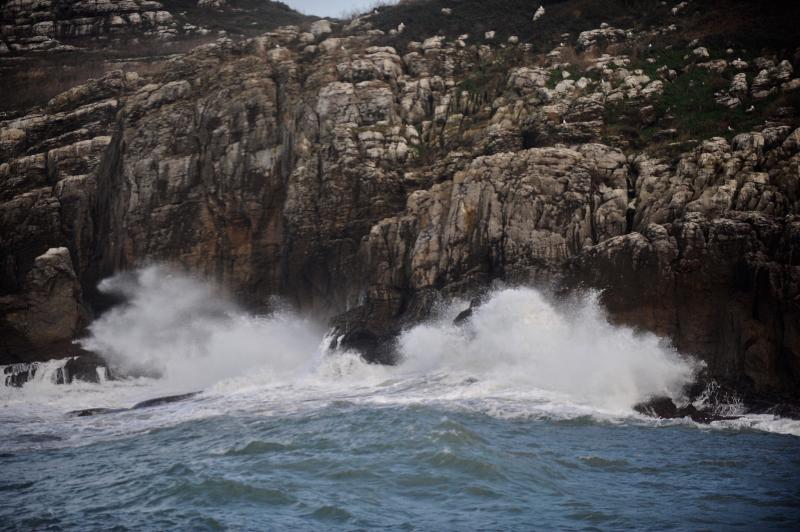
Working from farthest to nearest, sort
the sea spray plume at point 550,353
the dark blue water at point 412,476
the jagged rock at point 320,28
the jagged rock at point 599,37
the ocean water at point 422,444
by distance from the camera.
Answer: the jagged rock at point 320,28, the jagged rock at point 599,37, the sea spray plume at point 550,353, the ocean water at point 422,444, the dark blue water at point 412,476

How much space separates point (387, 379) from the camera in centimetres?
3384

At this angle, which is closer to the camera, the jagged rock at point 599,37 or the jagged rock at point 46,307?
the jagged rock at point 46,307

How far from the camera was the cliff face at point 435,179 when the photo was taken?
29109 millimetres

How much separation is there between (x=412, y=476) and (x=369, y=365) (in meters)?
17.5

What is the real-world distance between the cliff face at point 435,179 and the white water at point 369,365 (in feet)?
4.11

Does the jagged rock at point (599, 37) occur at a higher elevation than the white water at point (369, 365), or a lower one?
higher

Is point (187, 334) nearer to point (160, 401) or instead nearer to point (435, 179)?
point (160, 401)

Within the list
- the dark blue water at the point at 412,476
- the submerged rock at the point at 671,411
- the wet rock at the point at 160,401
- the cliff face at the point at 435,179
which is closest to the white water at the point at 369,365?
the submerged rock at the point at 671,411

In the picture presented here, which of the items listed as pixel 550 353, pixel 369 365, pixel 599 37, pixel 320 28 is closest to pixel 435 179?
pixel 369 365

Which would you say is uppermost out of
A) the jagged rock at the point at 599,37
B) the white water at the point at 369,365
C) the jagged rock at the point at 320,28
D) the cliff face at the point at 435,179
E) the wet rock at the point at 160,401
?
the jagged rock at the point at 320,28

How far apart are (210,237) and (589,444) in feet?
100

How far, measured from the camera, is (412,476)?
18.5 meters

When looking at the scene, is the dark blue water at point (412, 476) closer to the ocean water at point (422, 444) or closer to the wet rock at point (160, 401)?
the ocean water at point (422, 444)

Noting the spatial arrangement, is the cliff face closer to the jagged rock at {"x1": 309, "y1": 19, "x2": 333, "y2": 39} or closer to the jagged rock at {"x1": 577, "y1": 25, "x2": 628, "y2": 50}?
the jagged rock at {"x1": 577, "y1": 25, "x2": 628, "y2": 50}
